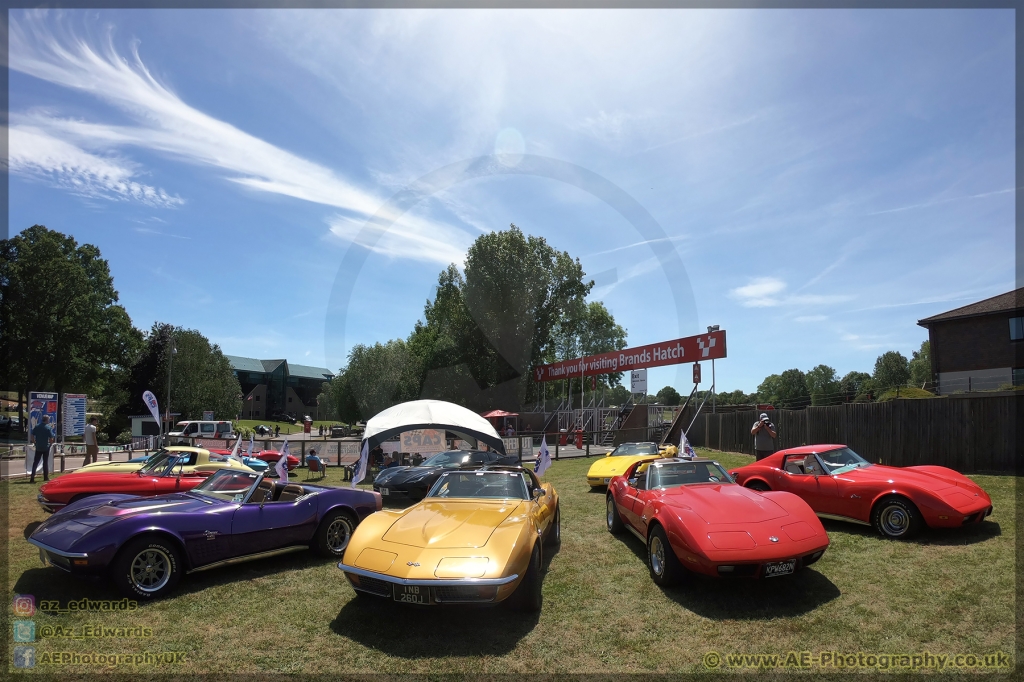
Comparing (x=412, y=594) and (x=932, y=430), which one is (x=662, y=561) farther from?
(x=932, y=430)

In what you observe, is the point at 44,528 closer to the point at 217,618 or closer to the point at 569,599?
the point at 217,618

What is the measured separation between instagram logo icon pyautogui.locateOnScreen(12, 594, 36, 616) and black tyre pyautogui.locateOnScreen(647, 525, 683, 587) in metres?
6.29

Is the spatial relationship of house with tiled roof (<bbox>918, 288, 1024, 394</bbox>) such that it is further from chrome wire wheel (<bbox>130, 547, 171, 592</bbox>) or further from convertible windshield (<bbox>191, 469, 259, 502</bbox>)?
chrome wire wheel (<bbox>130, 547, 171, 592</bbox>)

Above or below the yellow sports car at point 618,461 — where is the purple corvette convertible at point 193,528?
above

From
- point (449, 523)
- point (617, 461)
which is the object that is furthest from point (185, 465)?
point (617, 461)

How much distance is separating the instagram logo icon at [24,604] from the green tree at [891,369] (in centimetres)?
10886

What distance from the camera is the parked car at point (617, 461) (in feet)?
44.6

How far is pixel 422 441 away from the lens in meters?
19.7

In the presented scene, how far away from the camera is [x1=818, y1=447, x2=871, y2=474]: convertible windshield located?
8.76m

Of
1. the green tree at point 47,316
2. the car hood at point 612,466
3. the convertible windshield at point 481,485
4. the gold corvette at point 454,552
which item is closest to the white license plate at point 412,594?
the gold corvette at point 454,552

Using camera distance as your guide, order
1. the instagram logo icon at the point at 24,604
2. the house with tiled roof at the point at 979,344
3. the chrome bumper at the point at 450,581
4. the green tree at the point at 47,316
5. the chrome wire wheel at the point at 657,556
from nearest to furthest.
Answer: the chrome bumper at the point at 450,581 → the instagram logo icon at the point at 24,604 → the chrome wire wheel at the point at 657,556 → the house with tiled roof at the point at 979,344 → the green tree at the point at 47,316

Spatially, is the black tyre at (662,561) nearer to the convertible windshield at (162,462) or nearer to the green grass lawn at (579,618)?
the green grass lawn at (579,618)

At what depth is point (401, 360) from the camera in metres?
60.0

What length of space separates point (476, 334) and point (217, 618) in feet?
140
